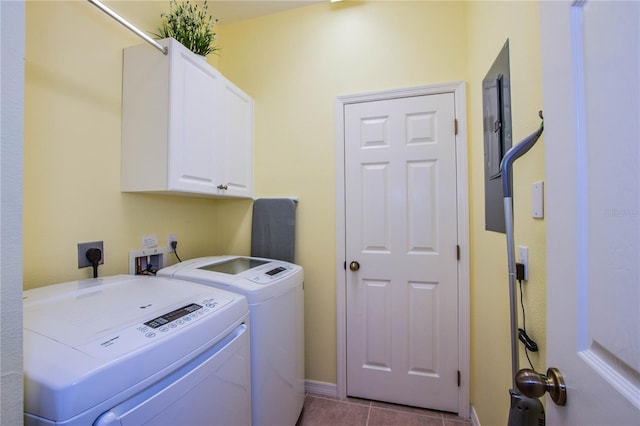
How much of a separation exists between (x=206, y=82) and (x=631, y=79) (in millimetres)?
1750

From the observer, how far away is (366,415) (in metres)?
1.70

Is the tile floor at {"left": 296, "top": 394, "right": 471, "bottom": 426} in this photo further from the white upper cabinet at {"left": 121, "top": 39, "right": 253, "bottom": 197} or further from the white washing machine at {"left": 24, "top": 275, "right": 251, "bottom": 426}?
the white upper cabinet at {"left": 121, "top": 39, "right": 253, "bottom": 197}

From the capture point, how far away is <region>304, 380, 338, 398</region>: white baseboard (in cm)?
187

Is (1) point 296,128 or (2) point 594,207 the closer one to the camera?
(2) point 594,207

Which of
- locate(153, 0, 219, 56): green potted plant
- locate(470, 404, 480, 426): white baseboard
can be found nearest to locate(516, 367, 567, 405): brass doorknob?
locate(470, 404, 480, 426): white baseboard

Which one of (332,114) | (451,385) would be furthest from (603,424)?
(332,114)

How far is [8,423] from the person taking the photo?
1.42 feet

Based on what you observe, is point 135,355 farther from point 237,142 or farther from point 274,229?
point 237,142

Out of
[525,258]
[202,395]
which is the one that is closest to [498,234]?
[525,258]

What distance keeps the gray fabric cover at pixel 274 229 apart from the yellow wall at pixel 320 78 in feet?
0.26

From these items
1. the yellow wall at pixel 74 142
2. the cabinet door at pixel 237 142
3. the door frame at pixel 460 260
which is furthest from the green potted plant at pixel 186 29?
the door frame at pixel 460 260

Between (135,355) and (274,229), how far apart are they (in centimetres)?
137

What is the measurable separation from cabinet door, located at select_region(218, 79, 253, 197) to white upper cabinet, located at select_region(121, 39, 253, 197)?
6.6 inches

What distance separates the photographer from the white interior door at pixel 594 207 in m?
0.38
